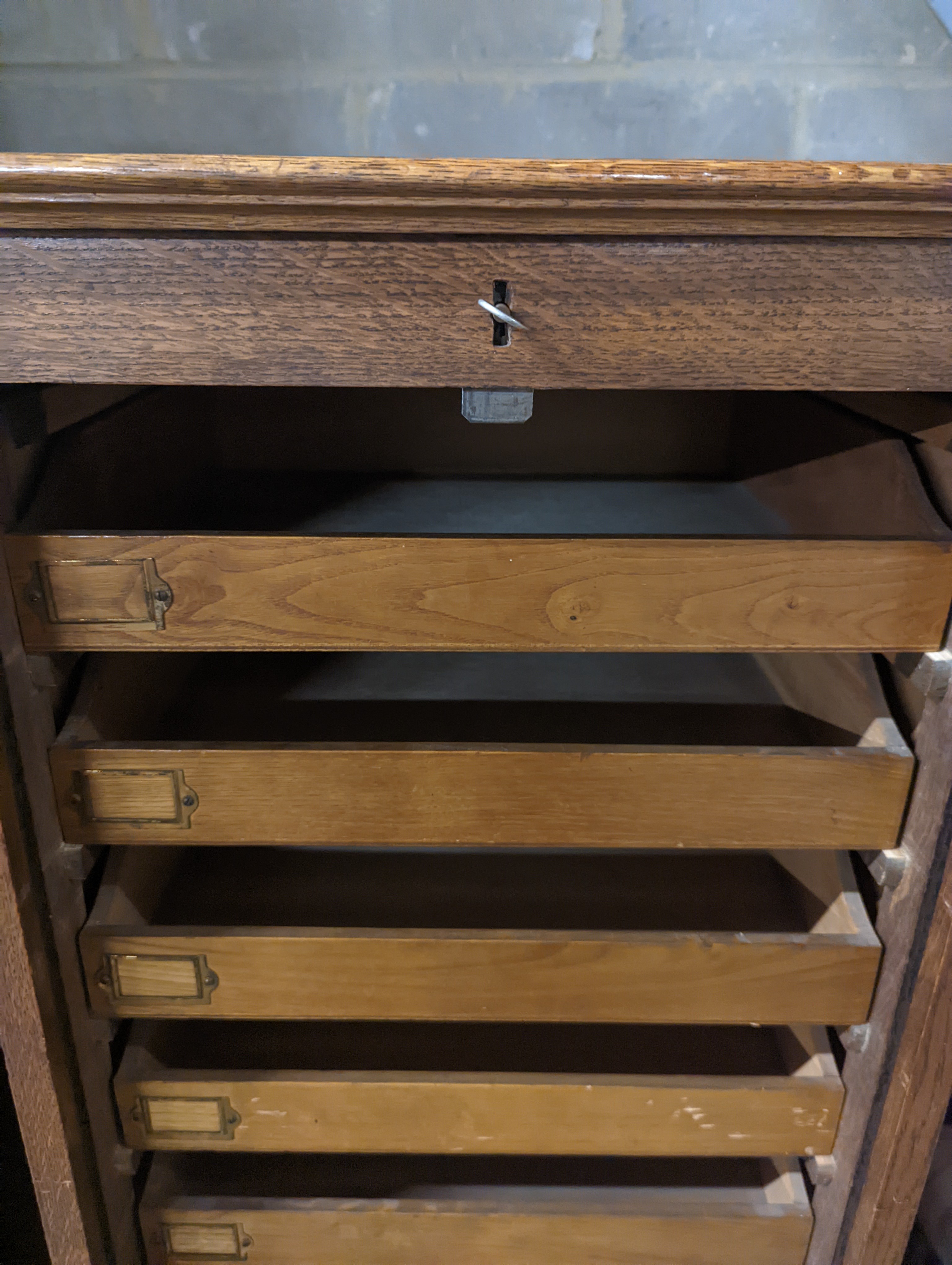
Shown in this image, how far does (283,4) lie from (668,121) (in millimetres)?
494

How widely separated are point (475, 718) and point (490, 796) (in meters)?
0.19

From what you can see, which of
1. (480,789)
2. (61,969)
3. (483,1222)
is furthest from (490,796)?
(483,1222)

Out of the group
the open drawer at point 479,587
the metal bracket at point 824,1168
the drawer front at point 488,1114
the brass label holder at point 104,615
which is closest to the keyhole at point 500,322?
the open drawer at point 479,587

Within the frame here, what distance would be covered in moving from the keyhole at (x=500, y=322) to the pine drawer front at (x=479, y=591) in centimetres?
14

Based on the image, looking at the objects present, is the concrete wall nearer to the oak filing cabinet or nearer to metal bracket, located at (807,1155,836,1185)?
the oak filing cabinet

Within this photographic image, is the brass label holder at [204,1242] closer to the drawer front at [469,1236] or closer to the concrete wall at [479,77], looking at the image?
the drawer front at [469,1236]

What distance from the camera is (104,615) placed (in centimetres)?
65

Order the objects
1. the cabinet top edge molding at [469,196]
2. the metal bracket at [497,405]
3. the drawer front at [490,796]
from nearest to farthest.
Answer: the cabinet top edge molding at [469,196], the metal bracket at [497,405], the drawer front at [490,796]

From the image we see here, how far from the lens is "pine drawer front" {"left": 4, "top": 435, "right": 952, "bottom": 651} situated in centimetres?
64

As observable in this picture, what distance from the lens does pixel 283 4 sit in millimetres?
1006

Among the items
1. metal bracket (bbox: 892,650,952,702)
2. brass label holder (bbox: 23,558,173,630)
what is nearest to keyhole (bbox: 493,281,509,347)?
brass label holder (bbox: 23,558,173,630)

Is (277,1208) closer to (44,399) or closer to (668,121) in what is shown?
(44,399)

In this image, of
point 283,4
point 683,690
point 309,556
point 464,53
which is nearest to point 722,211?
point 309,556

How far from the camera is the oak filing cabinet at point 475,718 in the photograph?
553mm
